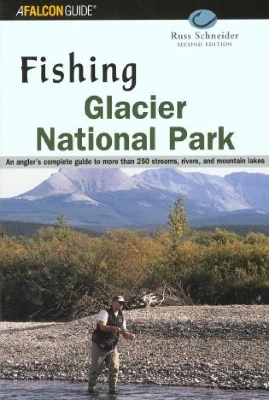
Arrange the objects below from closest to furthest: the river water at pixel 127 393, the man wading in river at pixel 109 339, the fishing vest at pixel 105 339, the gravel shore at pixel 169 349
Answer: the man wading in river at pixel 109 339
the fishing vest at pixel 105 339
the river water at pixel 127 393
the gravel shore at pixel 169 349

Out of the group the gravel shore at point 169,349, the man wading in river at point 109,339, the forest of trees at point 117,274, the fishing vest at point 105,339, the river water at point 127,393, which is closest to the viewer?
the man wading in river at point 109,339

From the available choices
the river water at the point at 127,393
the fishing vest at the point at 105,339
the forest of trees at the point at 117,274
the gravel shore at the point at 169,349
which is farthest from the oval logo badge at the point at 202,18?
the forest of trees at the point at 117,274

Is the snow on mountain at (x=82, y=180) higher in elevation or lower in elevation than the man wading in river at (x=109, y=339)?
higher

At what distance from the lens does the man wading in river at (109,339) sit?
13961mm

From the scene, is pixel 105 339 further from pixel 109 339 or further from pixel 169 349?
pixel 169 349

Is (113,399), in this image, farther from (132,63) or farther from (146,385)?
(132,63)

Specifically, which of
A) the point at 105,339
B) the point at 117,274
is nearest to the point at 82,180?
the point at 117,274

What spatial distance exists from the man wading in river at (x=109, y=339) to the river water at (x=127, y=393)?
29 cm

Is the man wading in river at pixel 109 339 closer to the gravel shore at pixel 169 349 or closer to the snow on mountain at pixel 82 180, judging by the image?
the gravel shore at pixel 169 349

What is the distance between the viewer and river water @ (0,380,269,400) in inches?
570

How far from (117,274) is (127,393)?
11.6 m

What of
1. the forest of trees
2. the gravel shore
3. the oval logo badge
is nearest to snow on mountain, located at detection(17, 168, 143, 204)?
the forest of trees

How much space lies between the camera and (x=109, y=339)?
47.5 feet

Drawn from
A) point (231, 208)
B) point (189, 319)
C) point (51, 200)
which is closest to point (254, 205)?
point (231, 208)
